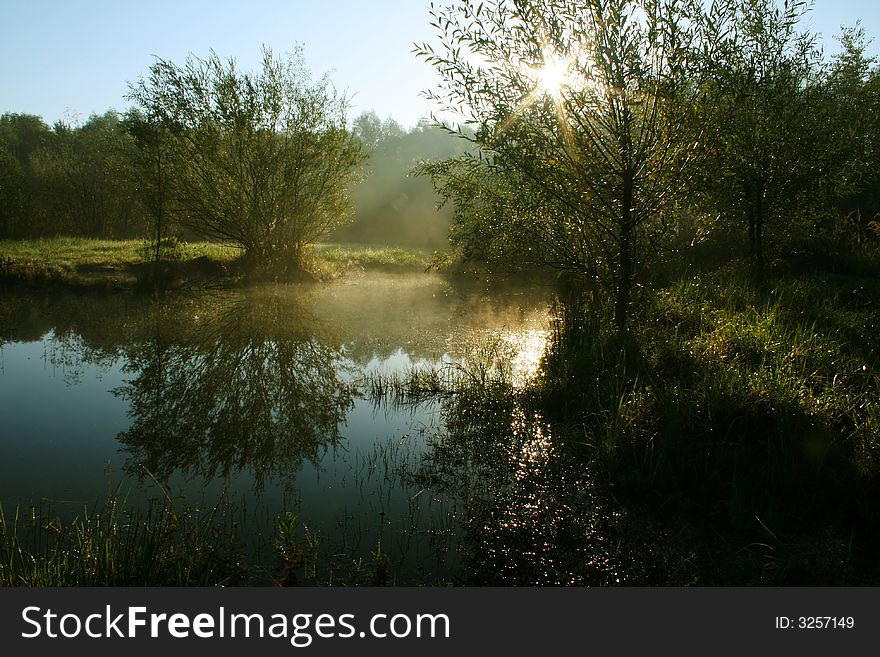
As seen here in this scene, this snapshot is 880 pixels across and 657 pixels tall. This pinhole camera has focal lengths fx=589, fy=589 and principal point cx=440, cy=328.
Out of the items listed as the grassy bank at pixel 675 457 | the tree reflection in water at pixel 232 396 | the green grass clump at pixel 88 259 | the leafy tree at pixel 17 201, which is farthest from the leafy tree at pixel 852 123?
the leafy tree at pixel 17 201

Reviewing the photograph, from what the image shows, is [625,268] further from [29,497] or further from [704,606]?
[29,497]

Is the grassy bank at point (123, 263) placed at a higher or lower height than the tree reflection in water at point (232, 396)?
higher

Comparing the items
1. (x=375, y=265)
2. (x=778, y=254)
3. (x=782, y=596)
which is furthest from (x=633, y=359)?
(x=375, y=265)

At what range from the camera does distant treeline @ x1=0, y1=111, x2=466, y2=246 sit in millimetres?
31342

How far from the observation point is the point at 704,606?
3.63 m

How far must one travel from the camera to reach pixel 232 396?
8.94 m

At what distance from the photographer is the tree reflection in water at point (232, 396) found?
6594 mm

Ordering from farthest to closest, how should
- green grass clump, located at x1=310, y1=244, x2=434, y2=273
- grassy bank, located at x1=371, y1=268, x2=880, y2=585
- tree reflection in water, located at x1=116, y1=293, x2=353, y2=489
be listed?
green grass clump, located at x1=310, y1=244, x2=434, y2=273
tree reflection in water, located at x1=116, y1=293, x2=353, y2=489
grassy bank, located at x1=371, y1=268, x2=880, y2=585

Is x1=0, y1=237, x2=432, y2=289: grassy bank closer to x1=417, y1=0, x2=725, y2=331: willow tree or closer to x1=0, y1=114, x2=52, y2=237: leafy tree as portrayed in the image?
x1=0, y1=114, x2=52, y2=237: leafy tree

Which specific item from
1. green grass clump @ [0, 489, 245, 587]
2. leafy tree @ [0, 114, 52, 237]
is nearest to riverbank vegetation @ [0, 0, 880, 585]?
green grass clump @ [0, 489, 245, 587]

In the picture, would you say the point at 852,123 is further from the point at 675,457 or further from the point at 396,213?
the point at 396,213

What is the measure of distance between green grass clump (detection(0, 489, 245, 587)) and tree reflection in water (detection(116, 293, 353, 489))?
3.37 ft

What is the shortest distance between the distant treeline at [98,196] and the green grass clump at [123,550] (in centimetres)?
1810

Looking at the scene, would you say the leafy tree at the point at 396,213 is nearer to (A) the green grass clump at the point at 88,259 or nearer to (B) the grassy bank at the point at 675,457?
(A) the green grass clump at the point at 88,259
